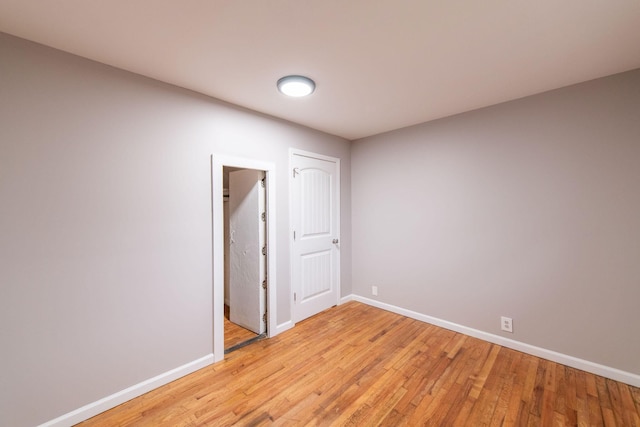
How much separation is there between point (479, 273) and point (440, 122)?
5.66 ft

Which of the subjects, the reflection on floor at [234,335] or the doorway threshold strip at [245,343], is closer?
the doorway threshold strip at [245,343]

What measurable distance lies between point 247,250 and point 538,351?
3004mm

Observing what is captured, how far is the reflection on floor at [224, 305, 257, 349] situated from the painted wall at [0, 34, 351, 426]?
0.40 m

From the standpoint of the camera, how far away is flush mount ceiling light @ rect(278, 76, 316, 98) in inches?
76.8

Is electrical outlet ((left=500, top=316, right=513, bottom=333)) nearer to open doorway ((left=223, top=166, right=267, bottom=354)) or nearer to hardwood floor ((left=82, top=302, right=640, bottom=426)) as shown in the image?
hardwood floor ((left=82, top=302, right=640, bottom=426))

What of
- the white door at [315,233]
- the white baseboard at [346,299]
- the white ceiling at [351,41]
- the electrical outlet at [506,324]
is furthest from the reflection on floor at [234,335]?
the electrical outlet at [506,324]

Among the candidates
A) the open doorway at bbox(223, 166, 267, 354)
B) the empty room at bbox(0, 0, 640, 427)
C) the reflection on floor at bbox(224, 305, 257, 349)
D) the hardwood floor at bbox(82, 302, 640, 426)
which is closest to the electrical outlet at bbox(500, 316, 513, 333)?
the empty room at bbox(0, 0, 640, 427)

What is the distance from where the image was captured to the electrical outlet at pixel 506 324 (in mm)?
2428

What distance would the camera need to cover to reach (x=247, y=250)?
285 cm

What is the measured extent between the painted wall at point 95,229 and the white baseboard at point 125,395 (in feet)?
0.14

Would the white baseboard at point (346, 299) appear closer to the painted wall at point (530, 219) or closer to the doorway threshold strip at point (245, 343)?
the painted wall at point (530, 219)

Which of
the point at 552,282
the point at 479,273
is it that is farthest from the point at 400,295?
the point at 552,282

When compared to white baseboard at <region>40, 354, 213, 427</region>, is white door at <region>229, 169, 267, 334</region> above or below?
above

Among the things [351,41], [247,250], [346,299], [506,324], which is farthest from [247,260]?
[506,324]
